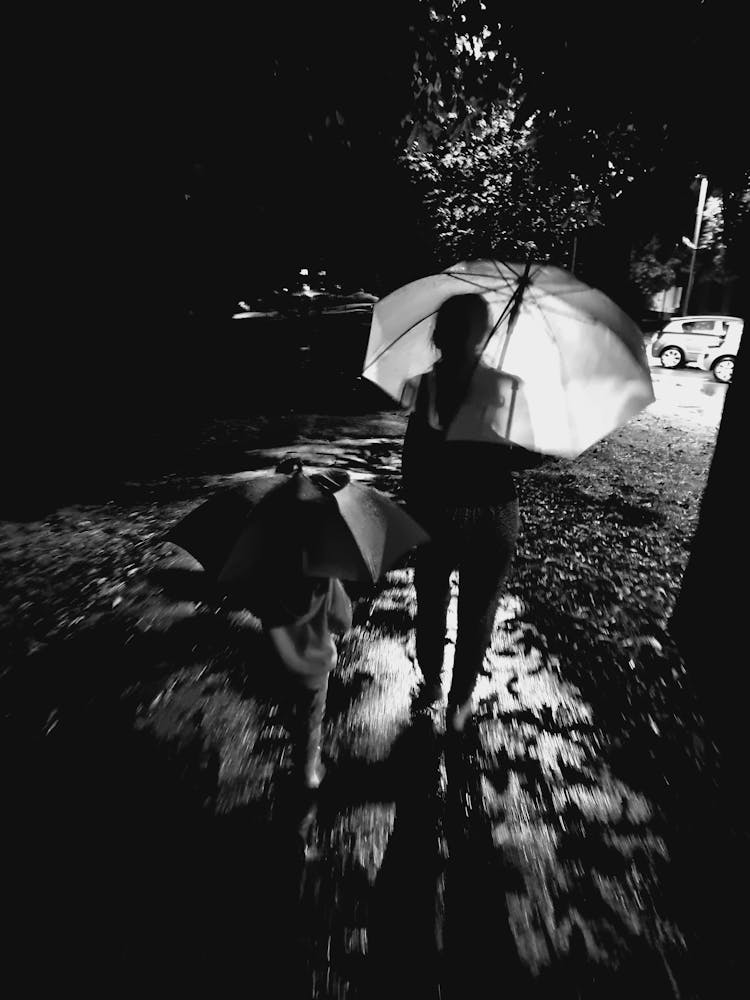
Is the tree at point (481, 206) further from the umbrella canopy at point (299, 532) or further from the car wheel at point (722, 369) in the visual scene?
the umbrella canopy at point (299, 532)

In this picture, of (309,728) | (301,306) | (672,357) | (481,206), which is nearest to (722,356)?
(672,357)

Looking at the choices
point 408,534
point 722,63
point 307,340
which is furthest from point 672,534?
point 307,340

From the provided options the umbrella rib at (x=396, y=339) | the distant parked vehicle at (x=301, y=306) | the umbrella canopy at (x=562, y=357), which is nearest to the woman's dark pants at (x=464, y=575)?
the umbrella canopy at (x=562, y=357)

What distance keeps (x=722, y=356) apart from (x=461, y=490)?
62.0 ft

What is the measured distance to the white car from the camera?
16.8 metres

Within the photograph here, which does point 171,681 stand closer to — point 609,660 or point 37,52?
point 609,660

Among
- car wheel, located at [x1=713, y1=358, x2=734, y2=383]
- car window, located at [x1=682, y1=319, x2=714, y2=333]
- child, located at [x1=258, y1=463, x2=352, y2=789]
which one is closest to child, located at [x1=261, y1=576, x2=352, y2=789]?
child, located at [x1=258, y1=463, x2=352, y2=789]

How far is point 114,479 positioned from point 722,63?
6768 millimetres

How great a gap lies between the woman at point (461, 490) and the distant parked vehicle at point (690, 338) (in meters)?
19.2

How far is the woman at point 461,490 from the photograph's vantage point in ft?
6.35

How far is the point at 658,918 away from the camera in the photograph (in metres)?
1.93

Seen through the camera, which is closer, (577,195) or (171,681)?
(171,681)

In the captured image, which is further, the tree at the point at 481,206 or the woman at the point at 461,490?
the tree at the point at 481,206

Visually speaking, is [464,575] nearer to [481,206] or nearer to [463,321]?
[463,321]
